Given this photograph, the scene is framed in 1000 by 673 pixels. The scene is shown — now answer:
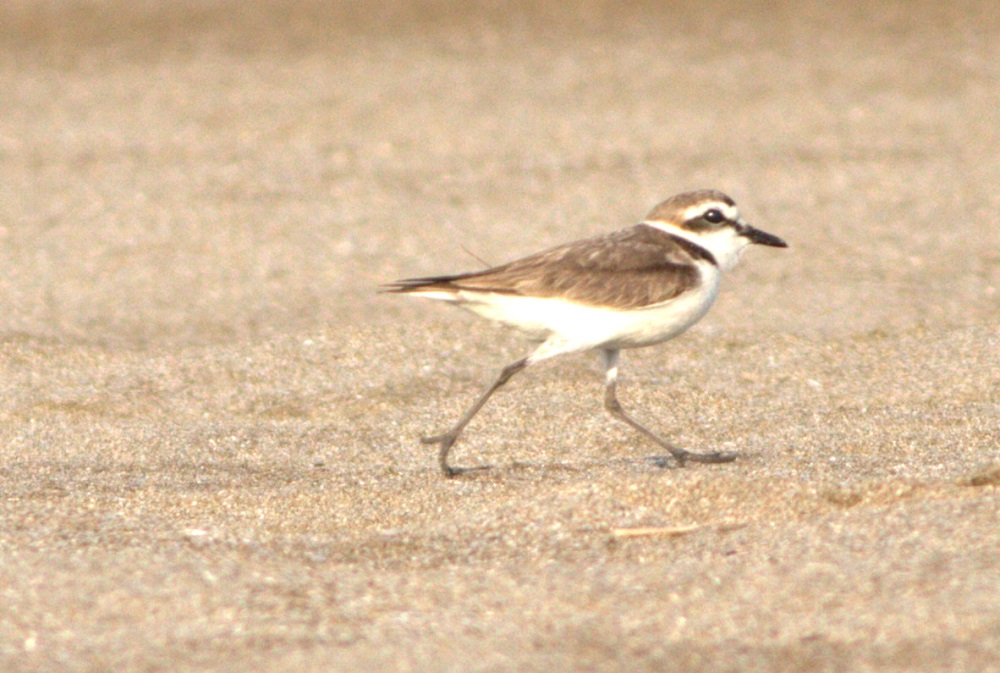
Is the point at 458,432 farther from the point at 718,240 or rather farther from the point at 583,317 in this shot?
the point at 718,240

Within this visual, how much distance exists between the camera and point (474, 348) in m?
7.03

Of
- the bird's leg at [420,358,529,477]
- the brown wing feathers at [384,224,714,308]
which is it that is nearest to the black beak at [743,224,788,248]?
A: the brown wing feathers at [384,224,714,308]

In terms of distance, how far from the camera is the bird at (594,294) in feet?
16.8

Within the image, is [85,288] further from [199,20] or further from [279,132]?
[199,20]

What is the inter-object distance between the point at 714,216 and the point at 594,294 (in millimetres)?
703

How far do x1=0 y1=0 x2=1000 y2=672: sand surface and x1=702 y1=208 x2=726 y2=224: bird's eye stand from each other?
85 centimetres

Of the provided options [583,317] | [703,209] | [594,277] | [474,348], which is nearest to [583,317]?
[583,317]

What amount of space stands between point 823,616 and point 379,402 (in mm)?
3078

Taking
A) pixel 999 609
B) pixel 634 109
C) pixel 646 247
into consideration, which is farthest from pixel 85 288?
pixel 999 609

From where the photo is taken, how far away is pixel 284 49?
41.7ft

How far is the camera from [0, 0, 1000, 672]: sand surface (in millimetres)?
3656

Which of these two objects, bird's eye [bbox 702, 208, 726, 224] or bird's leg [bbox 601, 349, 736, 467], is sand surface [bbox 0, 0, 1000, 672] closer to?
bird's leg [bbox 601, 349, 736, 467]

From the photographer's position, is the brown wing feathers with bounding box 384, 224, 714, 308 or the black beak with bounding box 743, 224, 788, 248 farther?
the black beak with bounding box 743, 224, 788, 248

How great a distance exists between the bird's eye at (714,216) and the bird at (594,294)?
158mm
